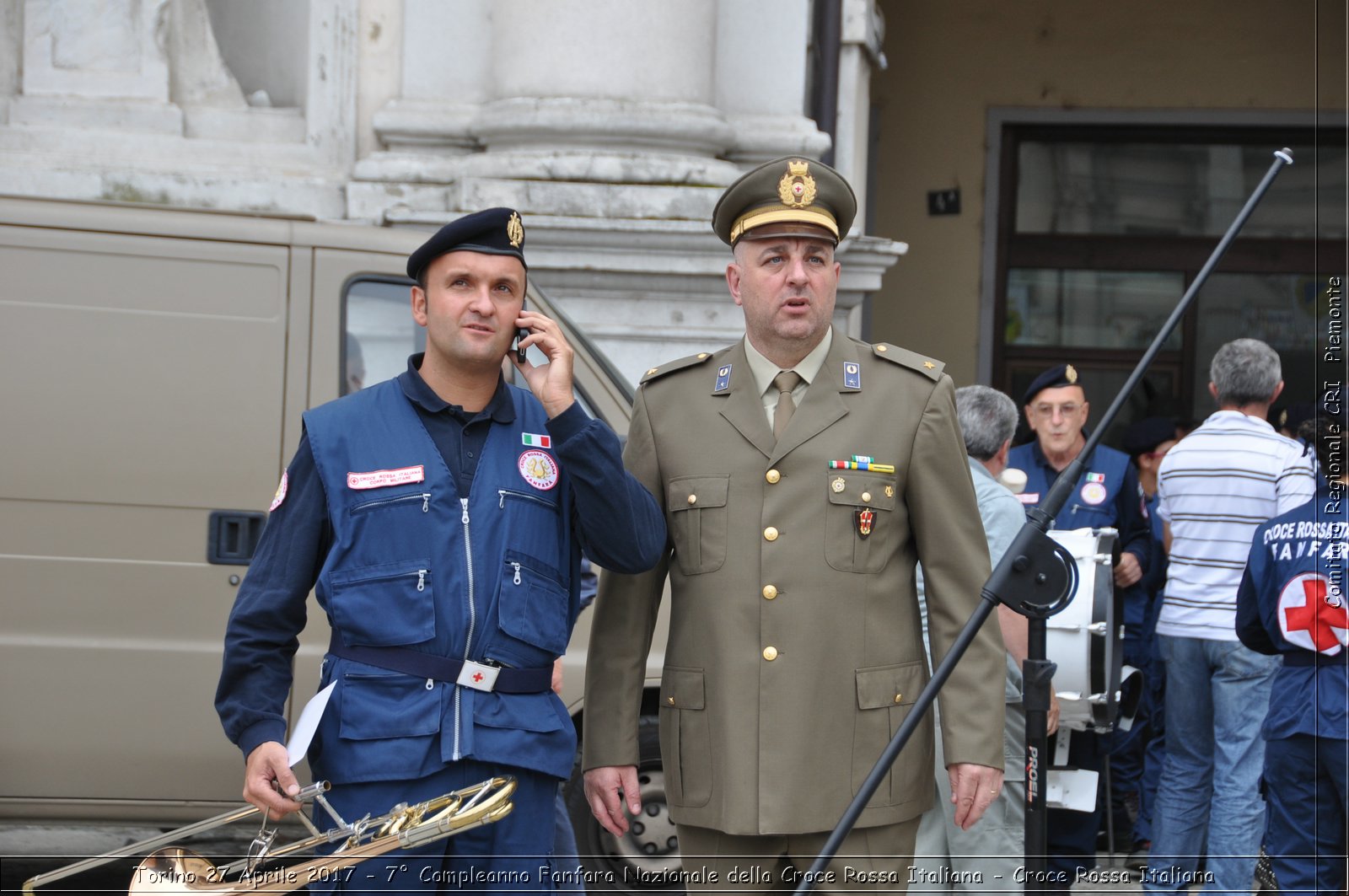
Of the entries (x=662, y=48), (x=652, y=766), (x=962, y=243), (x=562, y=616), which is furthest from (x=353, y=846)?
(x=962, y=243)

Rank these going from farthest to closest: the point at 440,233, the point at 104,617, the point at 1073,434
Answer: the point at 1073,434
the point at 104,617
the point at 440,233

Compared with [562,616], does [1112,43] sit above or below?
above

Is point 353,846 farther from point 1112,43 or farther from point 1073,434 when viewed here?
point 1112,43

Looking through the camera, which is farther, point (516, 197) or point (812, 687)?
point (516, 197)

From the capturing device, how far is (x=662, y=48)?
7.02m

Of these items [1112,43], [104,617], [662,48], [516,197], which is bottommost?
[104,617]

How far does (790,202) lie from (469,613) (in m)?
1.06

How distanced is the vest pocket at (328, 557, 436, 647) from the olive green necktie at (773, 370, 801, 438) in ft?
2.62

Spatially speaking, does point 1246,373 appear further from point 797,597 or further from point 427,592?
point 427,592

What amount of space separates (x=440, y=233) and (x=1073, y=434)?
400cm

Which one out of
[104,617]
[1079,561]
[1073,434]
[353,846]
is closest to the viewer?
[353,846]

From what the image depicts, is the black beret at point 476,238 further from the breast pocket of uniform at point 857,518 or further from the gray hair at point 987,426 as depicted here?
the gray hair at point 987,426

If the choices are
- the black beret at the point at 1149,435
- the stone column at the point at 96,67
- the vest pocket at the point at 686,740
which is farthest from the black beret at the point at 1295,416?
the stone column at the point at 96,67

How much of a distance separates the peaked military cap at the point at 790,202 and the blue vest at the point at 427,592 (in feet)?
2.28
